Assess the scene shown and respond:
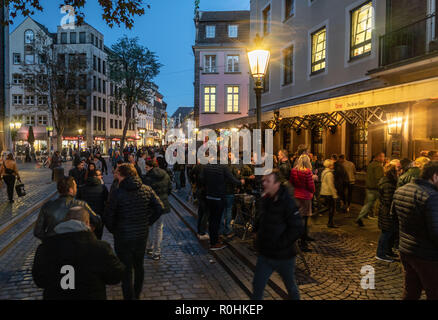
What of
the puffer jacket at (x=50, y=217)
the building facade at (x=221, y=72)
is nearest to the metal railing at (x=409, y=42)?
the puffer jacket at (x=50, y=217)

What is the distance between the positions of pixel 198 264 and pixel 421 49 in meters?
8.44

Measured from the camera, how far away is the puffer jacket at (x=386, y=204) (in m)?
5.50

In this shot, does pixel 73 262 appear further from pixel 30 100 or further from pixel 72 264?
pixel 30 100

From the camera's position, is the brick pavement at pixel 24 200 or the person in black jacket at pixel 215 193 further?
the brick pavement at pixel 24 200

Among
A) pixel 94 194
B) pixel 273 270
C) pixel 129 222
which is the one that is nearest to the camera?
pixel 273 270

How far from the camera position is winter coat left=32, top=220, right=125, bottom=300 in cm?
255

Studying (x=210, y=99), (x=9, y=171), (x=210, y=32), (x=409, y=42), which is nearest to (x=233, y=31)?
(x=210, y=32)

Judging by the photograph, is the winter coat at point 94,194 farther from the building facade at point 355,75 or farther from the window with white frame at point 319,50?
the window with white frame at point 319,50

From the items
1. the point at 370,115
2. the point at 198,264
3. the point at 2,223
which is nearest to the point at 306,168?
the point at 198,264

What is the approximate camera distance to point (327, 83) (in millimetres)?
13414

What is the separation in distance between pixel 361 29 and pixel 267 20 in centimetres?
836

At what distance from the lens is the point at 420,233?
10.9 feet

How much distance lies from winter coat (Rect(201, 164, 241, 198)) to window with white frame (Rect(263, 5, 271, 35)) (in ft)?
47.5

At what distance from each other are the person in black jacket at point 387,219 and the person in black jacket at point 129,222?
157 inches
